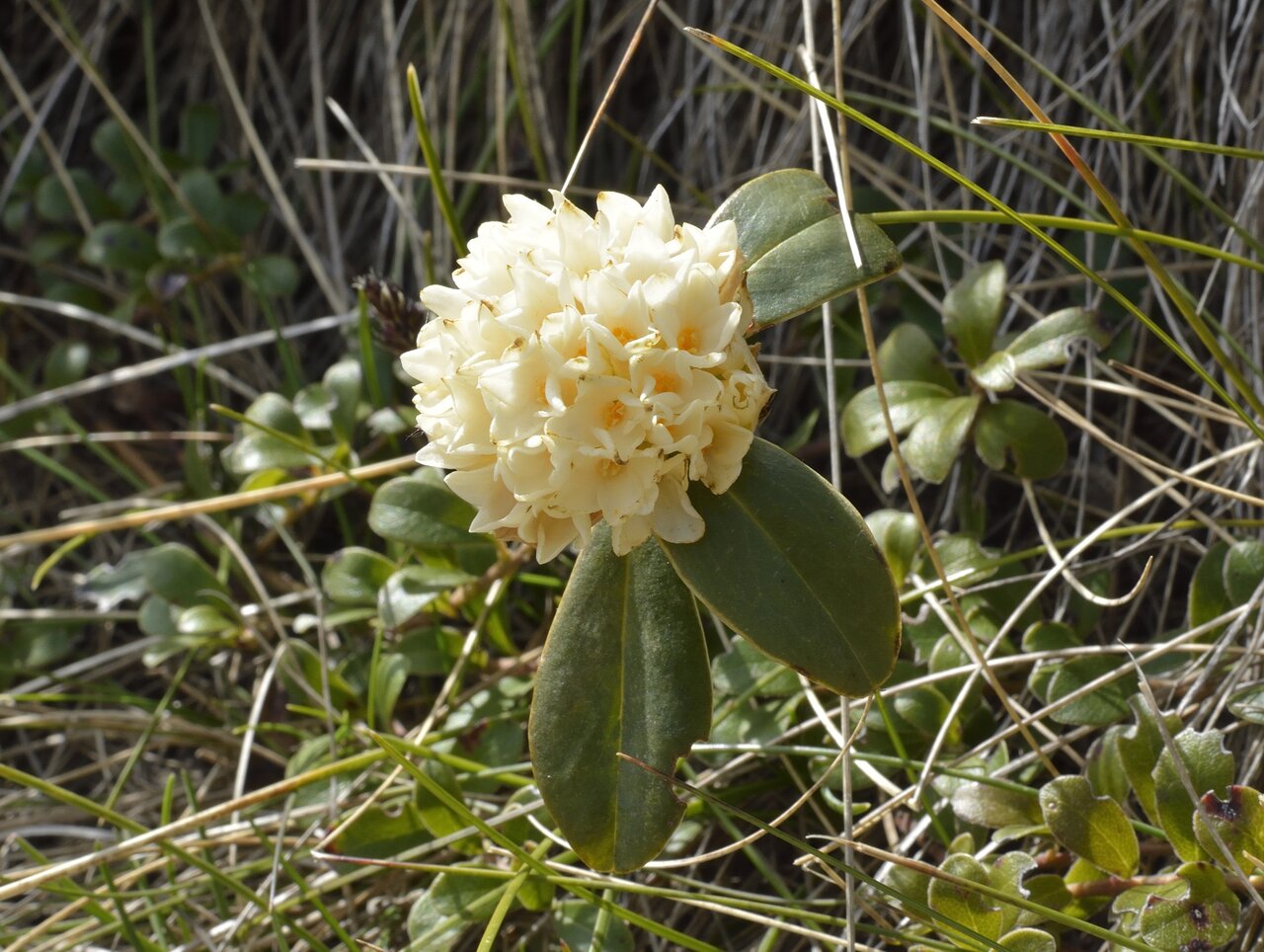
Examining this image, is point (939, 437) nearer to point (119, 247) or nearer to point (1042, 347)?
point (1042, 347)

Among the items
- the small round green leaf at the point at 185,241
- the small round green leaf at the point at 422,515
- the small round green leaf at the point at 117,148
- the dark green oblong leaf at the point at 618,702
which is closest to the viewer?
the dark green oblong leaf at the point at 618,702

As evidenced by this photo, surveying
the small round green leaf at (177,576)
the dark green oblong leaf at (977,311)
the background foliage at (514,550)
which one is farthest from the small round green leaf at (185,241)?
the dark green oblong leaf at (977,311)

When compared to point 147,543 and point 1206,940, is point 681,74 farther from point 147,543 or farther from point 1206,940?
point 1206,940

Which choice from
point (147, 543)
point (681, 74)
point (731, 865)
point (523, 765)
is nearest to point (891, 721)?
point (731, 865)

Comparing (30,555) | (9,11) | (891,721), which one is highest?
(9,11)

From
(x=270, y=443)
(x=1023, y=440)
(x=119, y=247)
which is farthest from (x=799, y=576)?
(x=119, y=247)

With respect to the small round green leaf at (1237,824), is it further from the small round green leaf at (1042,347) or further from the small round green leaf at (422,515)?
the small round green leaf at (422,515)

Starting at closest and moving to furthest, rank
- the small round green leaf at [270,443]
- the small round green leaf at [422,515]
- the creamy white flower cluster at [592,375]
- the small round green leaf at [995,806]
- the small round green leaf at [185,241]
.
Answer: the creamy white flower cluster at [592,375] < the small round green leaf at [995,806] < the small round green leaf at [422,515] < the small round green leaf at [270,443] < the small round green leaf at [185,241]
